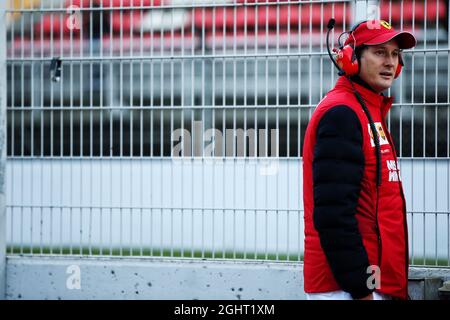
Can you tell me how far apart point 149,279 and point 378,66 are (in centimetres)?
263

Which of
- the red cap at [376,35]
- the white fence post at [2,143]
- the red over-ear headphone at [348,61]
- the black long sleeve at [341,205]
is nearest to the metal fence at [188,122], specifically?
the white fence post at [2,143]

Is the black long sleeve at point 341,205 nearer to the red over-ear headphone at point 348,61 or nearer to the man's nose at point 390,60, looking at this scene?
the red over-ear headphone at point 348,61

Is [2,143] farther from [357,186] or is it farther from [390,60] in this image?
[357,186]

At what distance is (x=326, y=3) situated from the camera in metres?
5.03

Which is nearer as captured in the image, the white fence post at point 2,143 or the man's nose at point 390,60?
the man's nose at point 390,60

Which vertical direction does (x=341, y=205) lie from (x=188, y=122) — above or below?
below

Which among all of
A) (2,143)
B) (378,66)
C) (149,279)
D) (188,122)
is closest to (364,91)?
(378,66)

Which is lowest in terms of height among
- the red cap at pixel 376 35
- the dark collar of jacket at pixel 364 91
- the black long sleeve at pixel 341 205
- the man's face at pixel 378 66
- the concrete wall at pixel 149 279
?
the concrete wall at pixel 149 279

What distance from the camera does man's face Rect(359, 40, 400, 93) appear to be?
10.2ft

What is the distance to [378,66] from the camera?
312 cm

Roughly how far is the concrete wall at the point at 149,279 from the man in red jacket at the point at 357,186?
198 cm

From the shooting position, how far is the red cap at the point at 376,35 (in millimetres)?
3094

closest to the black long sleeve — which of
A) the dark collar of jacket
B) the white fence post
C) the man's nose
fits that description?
the dark collar of jacket
